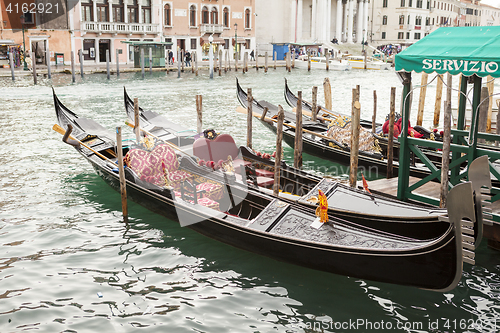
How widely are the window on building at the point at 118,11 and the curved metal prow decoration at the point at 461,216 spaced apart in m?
25.2

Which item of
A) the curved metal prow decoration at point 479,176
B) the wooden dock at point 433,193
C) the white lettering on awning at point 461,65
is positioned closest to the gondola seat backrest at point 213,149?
the wooden dock at point 433,193

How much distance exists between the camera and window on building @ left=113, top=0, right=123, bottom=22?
83.5 ft

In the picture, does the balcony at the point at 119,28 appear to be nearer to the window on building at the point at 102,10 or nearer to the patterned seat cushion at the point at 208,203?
the window on building at the point at 102,10

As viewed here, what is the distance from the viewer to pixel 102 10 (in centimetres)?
2495

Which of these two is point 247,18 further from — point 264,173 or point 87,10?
point 264,173

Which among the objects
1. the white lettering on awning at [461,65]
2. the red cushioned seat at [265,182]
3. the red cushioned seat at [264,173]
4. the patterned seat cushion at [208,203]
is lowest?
the patterned seat cushion at [208,203]

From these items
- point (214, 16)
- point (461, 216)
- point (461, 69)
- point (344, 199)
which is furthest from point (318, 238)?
point (214, 16)

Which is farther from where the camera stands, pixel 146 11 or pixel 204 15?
pixel 204 15

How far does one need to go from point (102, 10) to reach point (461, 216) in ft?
82.1

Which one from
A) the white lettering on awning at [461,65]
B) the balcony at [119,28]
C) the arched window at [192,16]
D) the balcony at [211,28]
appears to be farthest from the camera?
the balcony at [211,28]

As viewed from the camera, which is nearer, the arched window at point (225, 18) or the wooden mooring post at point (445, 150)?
the wooden mooring post at point (445, 150)

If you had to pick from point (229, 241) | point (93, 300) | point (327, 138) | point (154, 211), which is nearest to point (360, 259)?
point (229, 241)

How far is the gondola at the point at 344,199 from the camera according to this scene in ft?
13.4

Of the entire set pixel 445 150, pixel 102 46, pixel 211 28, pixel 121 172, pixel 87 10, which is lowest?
pixel 121 172
